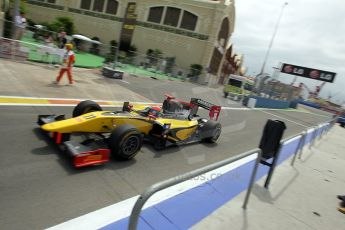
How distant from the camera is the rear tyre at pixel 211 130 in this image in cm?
882

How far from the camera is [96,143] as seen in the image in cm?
610

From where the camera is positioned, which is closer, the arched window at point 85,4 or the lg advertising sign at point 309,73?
the arched window at point 85,4

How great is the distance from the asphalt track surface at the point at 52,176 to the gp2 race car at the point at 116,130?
264 mm

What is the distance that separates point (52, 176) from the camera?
4.93 meters

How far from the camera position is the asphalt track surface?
13.2ft

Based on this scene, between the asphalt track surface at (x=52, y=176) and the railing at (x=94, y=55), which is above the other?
the railing at (x=94, y=55)

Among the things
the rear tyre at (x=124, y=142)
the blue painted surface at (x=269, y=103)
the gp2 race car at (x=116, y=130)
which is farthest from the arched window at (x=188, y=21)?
the rear tyre at (x=124, y=142)

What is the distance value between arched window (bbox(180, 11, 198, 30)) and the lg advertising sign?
22703 millimetres

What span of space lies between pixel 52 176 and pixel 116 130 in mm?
1493

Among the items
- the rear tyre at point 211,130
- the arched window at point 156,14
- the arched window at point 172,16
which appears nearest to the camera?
the rear tyre at point 211,130

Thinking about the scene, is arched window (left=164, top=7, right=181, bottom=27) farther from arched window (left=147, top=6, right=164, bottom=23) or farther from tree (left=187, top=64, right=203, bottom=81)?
tree (left=187, top=64, right=203, bottom=81)

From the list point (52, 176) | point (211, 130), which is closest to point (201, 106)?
point (211, 130)

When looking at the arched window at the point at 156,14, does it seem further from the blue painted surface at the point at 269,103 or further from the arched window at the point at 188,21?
the blue painted surface at the point at 269,103

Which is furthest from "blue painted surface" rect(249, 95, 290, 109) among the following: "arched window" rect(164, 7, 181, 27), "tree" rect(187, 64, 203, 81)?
"arched window" rect(164, 7, 181, 27)
